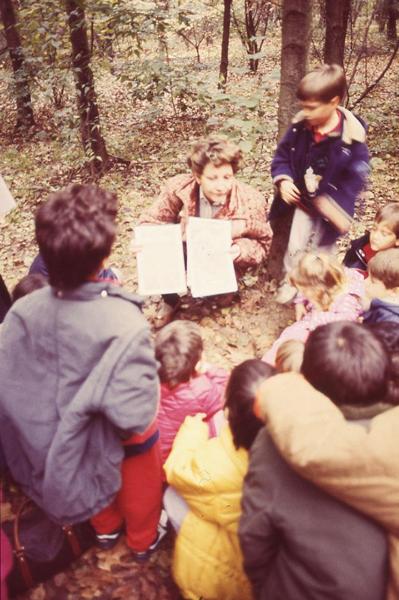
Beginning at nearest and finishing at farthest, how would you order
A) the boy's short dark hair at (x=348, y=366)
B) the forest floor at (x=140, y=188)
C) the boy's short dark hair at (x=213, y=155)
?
the boy's short dark hair at (x=348, y=366) < the forest floor at (x=140, y=188) < the boy's short dark hair at (x=213, y=155)

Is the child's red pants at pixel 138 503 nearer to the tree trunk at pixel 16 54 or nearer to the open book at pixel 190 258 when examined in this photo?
the open book at pixel 190 258

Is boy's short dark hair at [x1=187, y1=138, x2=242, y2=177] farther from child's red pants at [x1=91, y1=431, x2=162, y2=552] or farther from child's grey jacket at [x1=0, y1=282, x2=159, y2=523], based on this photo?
child's red pants at [x1=91, y1=431, x2=162, y2=552]

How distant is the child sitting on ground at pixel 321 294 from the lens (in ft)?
10.6

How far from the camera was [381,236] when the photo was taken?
11.9 feet

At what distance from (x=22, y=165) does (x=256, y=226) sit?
25.5 ft

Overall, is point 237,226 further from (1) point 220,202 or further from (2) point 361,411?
(2) point 361,411

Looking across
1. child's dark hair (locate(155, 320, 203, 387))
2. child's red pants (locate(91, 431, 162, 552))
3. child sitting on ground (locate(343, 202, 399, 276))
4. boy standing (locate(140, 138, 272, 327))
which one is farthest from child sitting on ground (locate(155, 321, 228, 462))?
child sitting on ground (locate(343, 202, 399, 276))

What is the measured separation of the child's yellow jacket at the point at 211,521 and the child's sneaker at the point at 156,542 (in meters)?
0.33

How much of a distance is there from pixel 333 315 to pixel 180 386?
1.32 m

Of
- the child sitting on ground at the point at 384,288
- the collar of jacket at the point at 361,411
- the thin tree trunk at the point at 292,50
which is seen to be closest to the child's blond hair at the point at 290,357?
the collar of jacket at the point at 361,411

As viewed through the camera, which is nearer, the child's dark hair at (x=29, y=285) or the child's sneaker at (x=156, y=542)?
the child's sneaker at (x=156, y=542)

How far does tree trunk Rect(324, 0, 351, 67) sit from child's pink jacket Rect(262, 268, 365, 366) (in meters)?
5.33

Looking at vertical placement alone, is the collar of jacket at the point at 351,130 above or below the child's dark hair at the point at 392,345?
above

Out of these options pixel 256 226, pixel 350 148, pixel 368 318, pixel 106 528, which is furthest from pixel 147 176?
pixel 106 528
